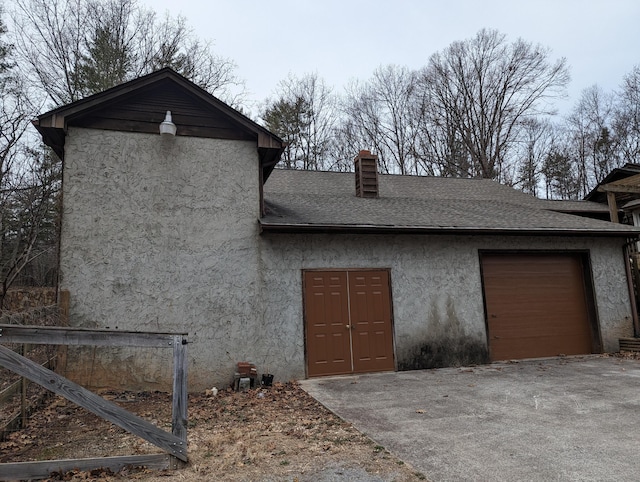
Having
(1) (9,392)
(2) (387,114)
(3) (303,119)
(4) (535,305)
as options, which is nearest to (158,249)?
(1) (9,392)

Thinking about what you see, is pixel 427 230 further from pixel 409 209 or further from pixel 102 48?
pixel 102 48

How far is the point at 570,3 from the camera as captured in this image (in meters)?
13.2

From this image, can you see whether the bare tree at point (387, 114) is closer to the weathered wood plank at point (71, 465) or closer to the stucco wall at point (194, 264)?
the stucco wall at point (194, 264)

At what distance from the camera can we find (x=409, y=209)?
10445mm

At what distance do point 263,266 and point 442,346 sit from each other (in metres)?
4.12

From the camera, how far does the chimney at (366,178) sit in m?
11.8

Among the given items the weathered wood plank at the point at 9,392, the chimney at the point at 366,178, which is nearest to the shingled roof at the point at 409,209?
the chimney at the point at 366,178

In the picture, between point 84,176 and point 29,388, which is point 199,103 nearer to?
point 84,176

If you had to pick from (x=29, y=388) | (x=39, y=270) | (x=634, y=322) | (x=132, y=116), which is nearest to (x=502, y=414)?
(x=29, y=388)

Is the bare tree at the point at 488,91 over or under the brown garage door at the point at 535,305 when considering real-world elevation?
over

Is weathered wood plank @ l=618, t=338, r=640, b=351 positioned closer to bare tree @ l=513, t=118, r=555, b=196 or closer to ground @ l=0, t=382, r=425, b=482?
ground @ l=0, t=382, r=425, b=482

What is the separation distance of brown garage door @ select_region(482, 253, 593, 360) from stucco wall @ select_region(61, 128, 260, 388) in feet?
18.1

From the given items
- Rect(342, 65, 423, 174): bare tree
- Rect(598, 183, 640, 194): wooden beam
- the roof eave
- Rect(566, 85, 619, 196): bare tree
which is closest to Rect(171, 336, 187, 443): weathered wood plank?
the roof eave

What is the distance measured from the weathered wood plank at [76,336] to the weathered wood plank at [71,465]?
3.20 ft
